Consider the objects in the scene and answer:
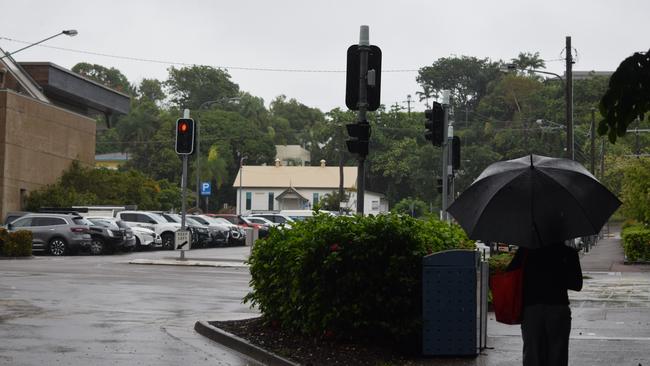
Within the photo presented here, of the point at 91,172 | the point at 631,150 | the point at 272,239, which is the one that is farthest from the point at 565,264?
the point at 631,150

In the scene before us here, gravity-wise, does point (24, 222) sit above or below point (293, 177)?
below

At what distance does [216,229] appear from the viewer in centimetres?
5322

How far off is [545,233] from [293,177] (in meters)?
108

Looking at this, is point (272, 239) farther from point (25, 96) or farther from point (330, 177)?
point (330, 177)

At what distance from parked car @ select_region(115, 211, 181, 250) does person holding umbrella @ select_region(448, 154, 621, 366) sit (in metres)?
40.5

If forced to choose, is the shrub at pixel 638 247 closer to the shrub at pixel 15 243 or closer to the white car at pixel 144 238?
the white car at pixel 144 238

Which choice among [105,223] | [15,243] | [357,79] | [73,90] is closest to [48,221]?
[105,223]

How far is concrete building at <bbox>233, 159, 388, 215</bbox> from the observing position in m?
114

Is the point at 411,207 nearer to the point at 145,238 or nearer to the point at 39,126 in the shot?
the point at 145,238

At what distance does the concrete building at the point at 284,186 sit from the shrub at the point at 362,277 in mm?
100557

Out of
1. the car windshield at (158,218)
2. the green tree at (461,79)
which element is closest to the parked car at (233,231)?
the car windshield at (158,218)

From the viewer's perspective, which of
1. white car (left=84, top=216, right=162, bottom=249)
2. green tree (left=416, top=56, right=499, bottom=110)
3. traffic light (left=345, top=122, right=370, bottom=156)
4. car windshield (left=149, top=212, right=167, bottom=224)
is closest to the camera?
traffic light (left=345, top=122, right=370, bottom=156)

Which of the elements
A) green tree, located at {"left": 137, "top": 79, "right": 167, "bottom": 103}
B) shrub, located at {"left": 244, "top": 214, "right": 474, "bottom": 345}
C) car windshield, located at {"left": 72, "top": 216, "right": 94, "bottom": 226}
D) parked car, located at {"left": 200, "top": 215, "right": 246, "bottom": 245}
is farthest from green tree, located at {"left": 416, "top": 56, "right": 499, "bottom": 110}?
shrub, located at {"left": 244, "top": 214, "right": 474, "bottom": 345}

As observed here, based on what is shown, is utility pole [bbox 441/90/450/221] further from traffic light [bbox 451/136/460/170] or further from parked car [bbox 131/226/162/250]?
parked car [bbox 131/226/162/250]
